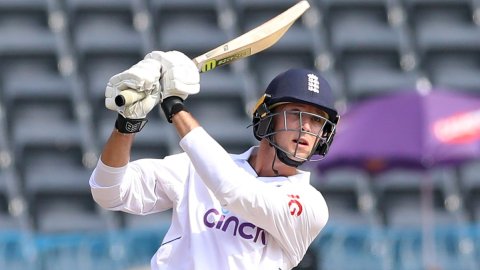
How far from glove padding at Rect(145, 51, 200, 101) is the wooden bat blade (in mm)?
231

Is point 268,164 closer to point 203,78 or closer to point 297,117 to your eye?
point 297,117

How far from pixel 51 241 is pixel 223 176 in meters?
3.82

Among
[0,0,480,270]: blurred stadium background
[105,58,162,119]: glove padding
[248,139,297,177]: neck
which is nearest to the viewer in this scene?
[105,58,162,119]: glove padding

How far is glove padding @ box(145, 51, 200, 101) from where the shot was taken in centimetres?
328

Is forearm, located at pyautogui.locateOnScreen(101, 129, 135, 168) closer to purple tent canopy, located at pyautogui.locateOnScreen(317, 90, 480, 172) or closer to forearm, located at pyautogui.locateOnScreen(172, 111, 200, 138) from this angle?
forearm, located at pyautogui.locateOnScreen(172, 111, 200, 138)

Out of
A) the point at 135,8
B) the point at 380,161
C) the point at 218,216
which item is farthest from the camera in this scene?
the point at 135,8

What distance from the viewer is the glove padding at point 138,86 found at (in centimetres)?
320

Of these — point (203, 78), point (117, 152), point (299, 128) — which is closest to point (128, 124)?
point (117, 152)

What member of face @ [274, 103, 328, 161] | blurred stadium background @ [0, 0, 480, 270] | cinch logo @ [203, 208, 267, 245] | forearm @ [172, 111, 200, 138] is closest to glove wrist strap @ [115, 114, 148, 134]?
forearm @ [172, 111, 200, 138]

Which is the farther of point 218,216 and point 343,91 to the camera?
point 343,91

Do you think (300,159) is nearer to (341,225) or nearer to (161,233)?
(161,233)

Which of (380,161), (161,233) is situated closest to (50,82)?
(161,233)

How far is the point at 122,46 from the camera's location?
28.9ft

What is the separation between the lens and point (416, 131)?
23.1 feet
